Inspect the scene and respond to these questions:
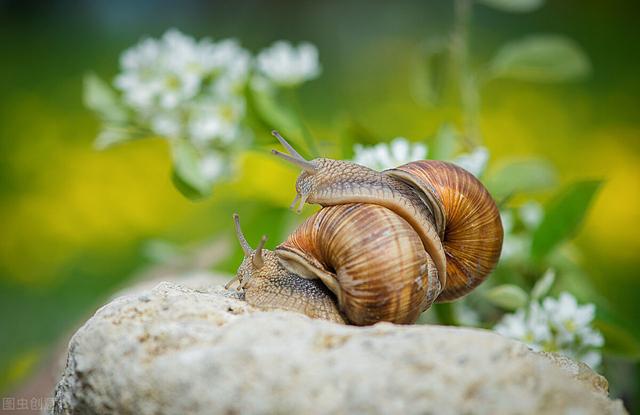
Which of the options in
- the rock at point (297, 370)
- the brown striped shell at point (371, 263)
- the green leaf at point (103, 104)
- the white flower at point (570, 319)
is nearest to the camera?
the rock at point (297, 370)

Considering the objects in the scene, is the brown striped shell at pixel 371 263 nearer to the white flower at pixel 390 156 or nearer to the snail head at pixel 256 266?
the snail head at pixel 256 266

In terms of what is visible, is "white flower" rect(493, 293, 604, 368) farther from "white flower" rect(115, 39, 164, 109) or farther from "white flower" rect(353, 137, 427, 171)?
"white flower" rect(115, 39, 164, 109)

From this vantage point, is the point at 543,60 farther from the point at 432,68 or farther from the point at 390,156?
the point at 390,156

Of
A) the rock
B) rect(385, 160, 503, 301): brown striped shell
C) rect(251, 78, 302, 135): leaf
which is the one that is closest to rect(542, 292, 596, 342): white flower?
rect(385, 160, 503, 301): brown striped shell

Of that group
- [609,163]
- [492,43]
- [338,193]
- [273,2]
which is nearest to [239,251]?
[338,193]

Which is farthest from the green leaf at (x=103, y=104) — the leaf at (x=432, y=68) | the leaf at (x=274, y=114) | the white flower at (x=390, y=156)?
the leaf at (x=432, y=68)

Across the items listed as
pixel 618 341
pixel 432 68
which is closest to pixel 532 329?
pixel 618 341
